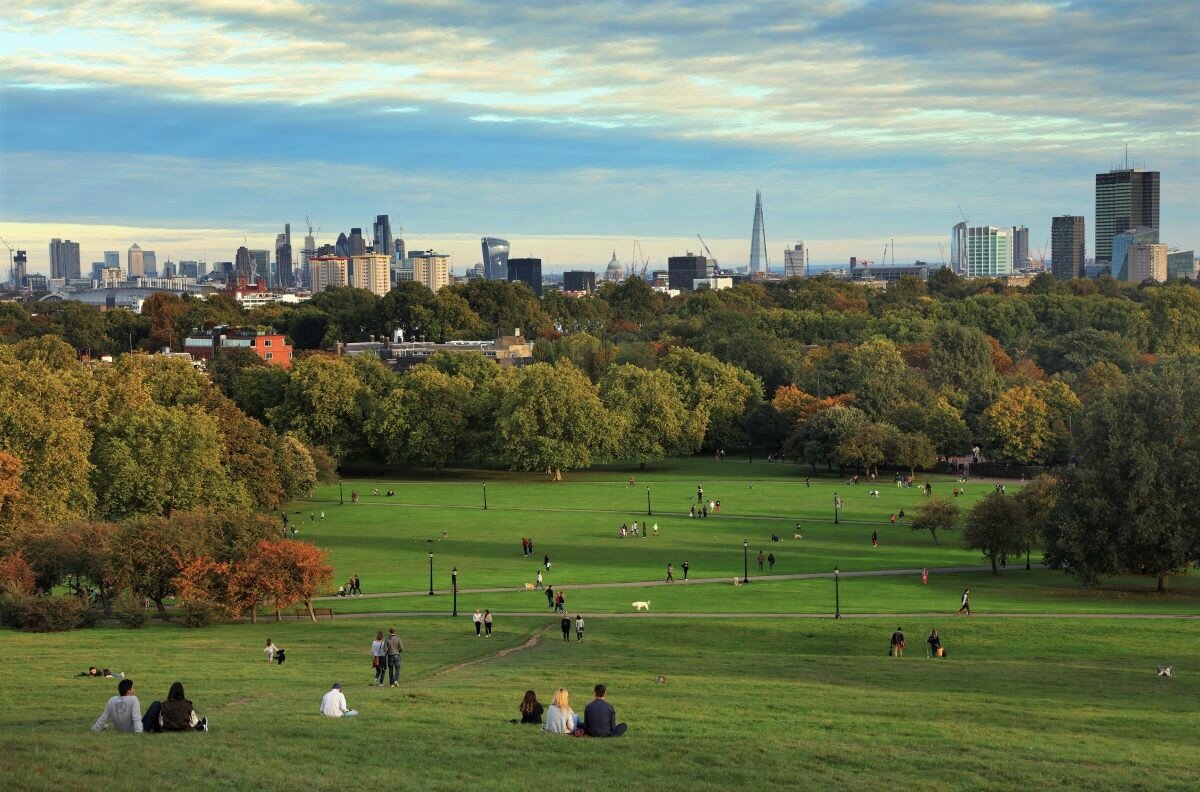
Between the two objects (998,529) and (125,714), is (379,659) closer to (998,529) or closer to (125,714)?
(125,714)

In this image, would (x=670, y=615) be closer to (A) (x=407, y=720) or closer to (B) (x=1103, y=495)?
(B) (x=1103, y=495)

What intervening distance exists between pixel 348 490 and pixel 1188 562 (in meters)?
58.8

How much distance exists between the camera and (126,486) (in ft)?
234

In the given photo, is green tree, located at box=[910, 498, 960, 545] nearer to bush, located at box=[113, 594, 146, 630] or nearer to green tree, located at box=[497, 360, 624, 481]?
green tree, located at box=[497, 360, 624, 481]

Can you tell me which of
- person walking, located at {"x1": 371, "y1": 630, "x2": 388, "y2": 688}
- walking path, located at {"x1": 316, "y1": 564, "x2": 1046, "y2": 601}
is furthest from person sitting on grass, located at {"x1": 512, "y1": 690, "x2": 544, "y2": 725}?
walking path, located at {"x1": 316, "y1": 564, "x2": 1046, "y2": 601}

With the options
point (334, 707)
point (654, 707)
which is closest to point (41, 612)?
point (334, 707)

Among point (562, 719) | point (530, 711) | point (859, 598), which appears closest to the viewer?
point (562, 719)

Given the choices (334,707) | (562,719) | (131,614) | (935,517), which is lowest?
(131,614)

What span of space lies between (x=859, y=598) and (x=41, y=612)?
29.8 meters

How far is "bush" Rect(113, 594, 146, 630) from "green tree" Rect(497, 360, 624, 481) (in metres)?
54.4

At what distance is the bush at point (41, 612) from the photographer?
4706 cm

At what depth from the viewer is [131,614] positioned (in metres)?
48.9

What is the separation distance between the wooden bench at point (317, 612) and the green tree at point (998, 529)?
28441mm

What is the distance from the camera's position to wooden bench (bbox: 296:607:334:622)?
170 ft
